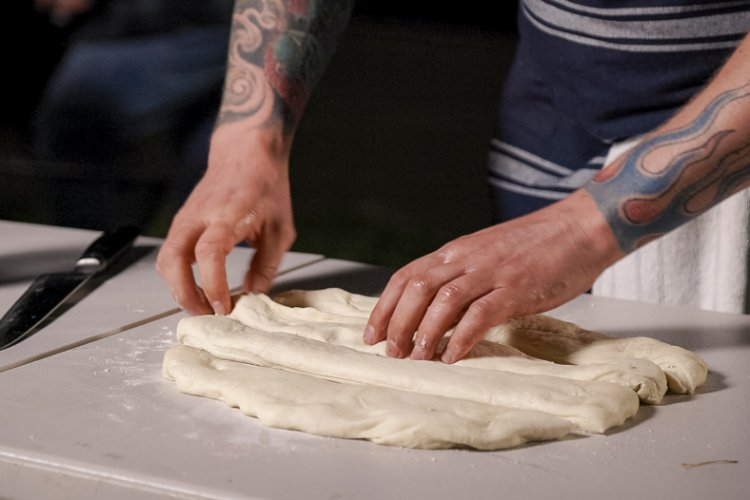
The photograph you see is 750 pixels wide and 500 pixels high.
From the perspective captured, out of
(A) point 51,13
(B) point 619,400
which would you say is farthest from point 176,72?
(B) point 619,400

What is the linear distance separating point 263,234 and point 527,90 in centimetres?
71

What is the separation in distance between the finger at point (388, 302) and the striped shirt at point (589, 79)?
0.72 m

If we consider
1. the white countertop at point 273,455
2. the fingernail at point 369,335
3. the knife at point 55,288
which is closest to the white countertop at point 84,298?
the knife at point 55,288

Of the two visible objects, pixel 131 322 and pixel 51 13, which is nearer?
pixel 131 322

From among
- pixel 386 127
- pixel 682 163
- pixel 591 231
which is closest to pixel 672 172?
pixel 682 163

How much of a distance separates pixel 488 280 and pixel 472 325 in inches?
2.9

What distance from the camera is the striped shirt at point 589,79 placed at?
1702mm

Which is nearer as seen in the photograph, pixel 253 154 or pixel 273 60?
pixel 253 154

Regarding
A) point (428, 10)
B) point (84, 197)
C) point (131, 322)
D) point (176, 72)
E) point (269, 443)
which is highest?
point (269, 443)

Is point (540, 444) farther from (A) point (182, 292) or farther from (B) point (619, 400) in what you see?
(A) point (182, 292)

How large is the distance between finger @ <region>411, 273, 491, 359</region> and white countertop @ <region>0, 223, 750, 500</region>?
0.23m

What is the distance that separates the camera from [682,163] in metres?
1.34

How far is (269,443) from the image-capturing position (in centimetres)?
101

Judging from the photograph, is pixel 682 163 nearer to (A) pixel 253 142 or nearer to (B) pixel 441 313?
(B) pixel 441 313
